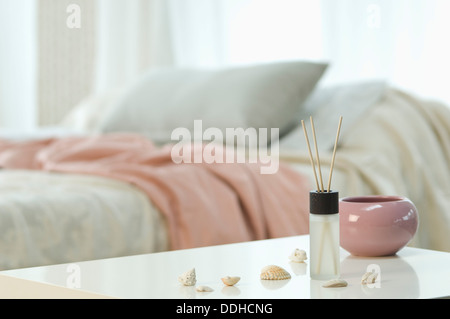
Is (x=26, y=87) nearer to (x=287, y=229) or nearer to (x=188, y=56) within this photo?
(x=188, y=56)

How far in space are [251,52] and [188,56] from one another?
2.03 ft

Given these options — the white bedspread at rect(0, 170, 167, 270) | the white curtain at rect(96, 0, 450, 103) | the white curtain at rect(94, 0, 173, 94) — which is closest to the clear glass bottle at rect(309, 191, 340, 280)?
the white bedspread at rect(0, 170, 167, 270)

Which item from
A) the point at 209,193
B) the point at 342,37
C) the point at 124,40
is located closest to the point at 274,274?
the point at 209,193

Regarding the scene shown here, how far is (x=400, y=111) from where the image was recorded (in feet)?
8.94

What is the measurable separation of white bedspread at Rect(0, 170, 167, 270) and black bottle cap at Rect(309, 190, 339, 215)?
933mm

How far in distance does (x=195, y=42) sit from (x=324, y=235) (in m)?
3.25

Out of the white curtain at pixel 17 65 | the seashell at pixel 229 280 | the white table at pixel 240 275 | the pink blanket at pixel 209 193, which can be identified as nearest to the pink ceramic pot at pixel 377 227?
the white table at pixel 240 275

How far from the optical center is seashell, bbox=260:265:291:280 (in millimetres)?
1044

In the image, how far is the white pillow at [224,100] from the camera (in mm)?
2801

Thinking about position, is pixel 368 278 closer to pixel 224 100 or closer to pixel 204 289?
pixel 204 289

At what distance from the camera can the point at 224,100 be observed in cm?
286

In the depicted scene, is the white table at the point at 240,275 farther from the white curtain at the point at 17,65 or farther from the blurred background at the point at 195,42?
the white curtain at the point at 17,65

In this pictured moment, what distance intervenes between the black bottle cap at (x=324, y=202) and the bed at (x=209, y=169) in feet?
3.07

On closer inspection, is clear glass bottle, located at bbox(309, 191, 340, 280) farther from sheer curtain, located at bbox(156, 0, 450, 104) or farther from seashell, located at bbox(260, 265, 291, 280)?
sheer curtain, located at bbox(156, 0, 450, 104)
